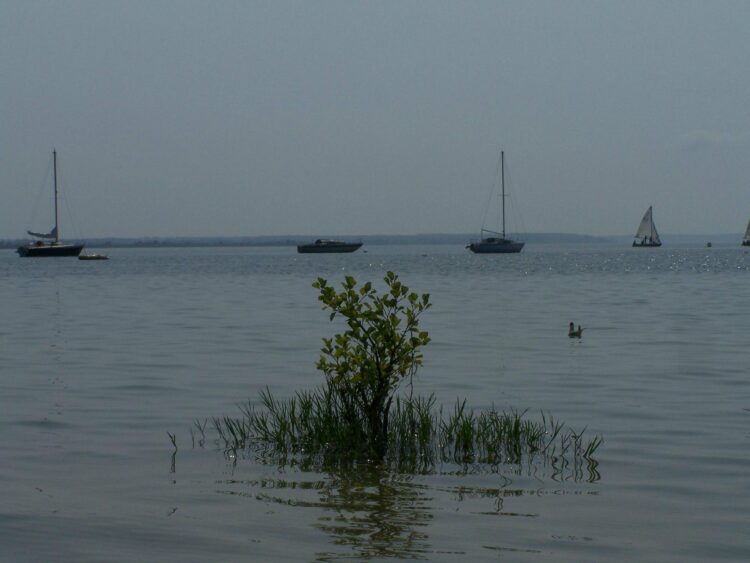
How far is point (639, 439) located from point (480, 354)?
38.4ft

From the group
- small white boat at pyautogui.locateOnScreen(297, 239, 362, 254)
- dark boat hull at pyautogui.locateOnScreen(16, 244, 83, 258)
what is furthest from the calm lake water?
small white boat at pyautogui.locateOnScreen(297, 239, 362, 254)

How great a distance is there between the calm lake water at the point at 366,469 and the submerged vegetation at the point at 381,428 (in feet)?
1.59

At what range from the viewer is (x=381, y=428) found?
44.9 feet

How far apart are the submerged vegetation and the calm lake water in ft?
1.59

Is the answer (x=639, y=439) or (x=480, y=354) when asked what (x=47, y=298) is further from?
(x=639, y=439)

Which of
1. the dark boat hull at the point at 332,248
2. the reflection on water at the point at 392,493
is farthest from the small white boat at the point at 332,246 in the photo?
the reflection on water at the point at 392,493

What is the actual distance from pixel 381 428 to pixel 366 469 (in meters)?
0.81

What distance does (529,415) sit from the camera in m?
17.4

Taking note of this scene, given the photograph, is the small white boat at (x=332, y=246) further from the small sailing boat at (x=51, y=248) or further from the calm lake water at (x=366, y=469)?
the calm lake water at (x=366, y=469)

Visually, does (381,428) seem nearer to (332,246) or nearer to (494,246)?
(494,246)

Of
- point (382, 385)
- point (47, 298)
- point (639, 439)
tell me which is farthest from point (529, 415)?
point (47, 298)

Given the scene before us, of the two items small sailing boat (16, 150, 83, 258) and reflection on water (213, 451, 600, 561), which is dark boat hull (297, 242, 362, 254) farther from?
reflection on water (213, 451, 600, 561)

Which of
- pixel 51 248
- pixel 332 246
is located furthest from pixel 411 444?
pixel 332 246

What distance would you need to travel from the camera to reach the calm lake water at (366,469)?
392 inches
